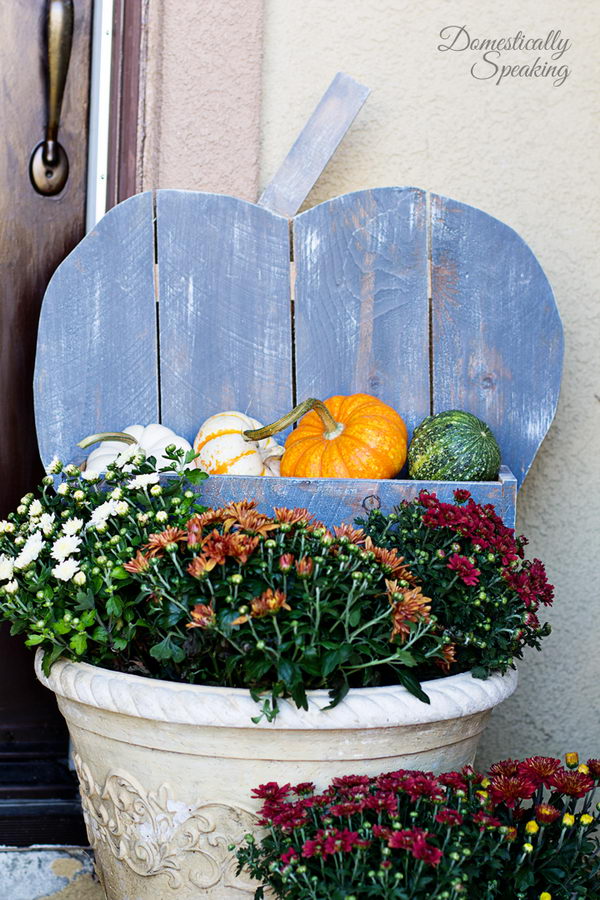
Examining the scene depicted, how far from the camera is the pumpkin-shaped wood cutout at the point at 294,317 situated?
190 cm

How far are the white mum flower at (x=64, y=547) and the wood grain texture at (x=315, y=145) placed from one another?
3.25 ft

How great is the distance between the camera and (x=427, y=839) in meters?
1.10

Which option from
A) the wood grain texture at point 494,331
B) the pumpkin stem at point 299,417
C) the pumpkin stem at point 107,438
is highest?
the wood grain texture at point 494,331

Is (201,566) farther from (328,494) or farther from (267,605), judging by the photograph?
A: (328,494)

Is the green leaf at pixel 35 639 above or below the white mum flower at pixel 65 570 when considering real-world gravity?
below

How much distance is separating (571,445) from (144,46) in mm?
1383

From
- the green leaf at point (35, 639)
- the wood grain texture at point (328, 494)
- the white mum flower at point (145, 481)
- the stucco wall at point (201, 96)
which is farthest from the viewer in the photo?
the stucco wall at point (201, 96)

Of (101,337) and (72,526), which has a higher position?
(101,337)

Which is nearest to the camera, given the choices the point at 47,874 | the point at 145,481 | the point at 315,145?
the point at 145,481

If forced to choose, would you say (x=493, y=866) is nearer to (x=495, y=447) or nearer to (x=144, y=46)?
(x=495, y=447)

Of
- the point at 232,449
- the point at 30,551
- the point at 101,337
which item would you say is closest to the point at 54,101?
the point at 101,337

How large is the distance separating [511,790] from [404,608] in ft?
0.95

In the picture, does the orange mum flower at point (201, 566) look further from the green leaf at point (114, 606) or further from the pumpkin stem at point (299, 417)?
the pumpkin stem at point (299, 417)

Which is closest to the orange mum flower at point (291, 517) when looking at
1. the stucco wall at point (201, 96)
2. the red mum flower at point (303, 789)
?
the red mum flower at point (303, 789)
